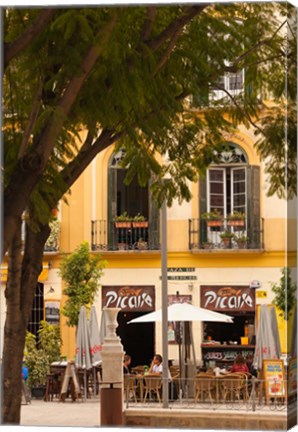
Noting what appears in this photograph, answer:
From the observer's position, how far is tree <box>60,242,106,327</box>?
10376 millimetres

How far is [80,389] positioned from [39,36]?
3090 millimetres

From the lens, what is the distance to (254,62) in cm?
1022

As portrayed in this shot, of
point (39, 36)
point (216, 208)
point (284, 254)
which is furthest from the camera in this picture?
point (216, 208)

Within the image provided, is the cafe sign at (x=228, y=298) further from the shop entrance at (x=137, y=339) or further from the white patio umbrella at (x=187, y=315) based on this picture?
the shop entrance at (x=137, y=339)

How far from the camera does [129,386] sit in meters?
10.3

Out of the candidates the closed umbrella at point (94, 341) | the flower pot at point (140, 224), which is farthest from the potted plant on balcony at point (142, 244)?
the closed umbrella at point (94, 341)

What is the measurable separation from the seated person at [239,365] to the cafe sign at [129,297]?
0.82m

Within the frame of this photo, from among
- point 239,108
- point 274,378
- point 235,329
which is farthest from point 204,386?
point 239,108

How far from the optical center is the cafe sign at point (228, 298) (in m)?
10.2

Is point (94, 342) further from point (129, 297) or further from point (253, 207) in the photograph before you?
point (253, 207)

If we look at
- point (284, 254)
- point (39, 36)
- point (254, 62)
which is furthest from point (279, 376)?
point (39, 36)

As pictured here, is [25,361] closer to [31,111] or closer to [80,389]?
[80,389]

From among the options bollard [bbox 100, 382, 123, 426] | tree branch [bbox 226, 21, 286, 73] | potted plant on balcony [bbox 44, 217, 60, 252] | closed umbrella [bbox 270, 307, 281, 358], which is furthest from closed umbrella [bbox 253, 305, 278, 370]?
tree branch [bbox 226, 21, 286, 73]

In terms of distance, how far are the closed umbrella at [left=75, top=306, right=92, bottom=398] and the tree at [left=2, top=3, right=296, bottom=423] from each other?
1.52 feet
